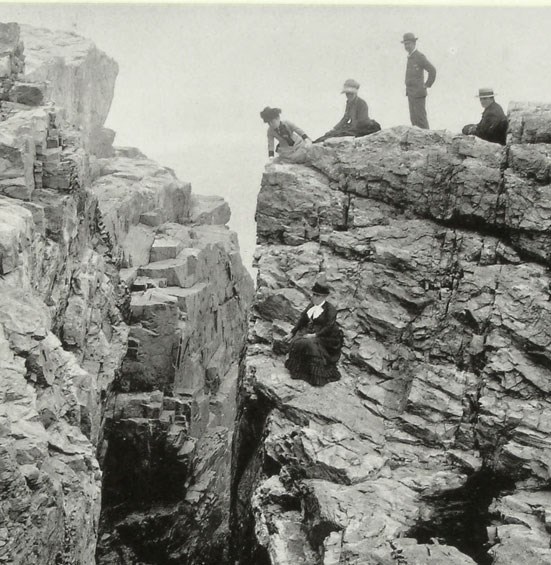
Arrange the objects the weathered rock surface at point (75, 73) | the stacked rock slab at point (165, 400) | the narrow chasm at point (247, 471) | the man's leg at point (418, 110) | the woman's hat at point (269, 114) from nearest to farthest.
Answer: the narrow chasm at point (247, 471) < the woman's hat at point (269, 114) < the man's leg at point (418, 110) < the stacked rock slab at point (165, 400) < the weathered rock surface at point (75, 73)

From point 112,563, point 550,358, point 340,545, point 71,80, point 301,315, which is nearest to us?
point 340,545

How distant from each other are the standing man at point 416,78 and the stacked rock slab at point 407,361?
2420 millimetres

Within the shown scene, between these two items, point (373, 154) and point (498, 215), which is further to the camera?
point (373, 154)

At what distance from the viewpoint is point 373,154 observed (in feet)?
53.9

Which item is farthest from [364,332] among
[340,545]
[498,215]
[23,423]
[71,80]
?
[71,80]

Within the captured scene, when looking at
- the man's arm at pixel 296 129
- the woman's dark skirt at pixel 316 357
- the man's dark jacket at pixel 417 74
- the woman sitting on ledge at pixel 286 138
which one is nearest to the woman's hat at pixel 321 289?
the woman's dark skirt at pixel 316 357

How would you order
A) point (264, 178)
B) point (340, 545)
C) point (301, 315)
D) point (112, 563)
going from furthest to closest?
point (112, 563) < point (264, 178) < point (301, 315) < point (340, 545)

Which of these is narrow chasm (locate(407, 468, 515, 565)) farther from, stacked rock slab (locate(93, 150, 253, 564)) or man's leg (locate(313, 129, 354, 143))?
stacked rock slab (locate(93, 150, 253, 564))

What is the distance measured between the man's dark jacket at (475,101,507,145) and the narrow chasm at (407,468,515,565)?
7.71m

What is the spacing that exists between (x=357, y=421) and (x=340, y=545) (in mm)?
3332

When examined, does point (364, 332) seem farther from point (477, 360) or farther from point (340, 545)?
point (340, 545)

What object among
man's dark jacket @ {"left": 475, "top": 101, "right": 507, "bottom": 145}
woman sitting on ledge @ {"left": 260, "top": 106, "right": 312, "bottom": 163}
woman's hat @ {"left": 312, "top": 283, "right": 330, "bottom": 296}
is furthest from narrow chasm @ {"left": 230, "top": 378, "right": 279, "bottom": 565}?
man's dark jacket @ {"left": 475, "top": 101, "right": 507, "bottom": 145}

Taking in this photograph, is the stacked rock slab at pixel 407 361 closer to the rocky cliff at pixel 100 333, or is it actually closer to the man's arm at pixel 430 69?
the man's arm at pixel 430 69

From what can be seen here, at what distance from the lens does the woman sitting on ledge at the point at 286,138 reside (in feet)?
57.4
